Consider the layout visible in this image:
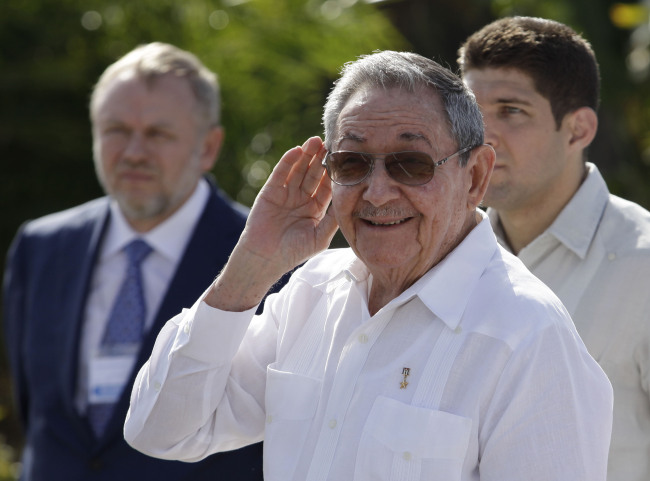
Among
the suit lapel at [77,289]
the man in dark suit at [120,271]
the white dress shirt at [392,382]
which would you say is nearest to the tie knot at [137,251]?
the man in dark suit at [120,271]

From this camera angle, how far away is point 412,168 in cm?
209

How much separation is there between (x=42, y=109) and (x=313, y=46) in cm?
190

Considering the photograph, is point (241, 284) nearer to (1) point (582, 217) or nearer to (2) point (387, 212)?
(2) point (387, 212)

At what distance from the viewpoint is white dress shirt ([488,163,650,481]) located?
2527mm

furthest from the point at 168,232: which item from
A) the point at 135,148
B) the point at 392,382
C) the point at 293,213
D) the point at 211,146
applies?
the point at 392,382

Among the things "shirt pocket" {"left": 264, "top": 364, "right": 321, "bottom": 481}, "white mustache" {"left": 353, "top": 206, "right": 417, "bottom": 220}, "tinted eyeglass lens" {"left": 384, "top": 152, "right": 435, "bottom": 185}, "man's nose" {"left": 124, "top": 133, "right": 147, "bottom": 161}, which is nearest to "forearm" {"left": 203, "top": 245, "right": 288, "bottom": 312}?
"shirt pocket" {"left": 264, "top": 364, "right": 321, "bottom": 481}

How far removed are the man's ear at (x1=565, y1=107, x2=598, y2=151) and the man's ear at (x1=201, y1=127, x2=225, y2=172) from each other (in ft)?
5.49

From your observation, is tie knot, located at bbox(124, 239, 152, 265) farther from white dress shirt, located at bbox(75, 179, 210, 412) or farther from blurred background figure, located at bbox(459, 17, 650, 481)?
blurred background figure, located at bbox(459, 17, 650, 481)

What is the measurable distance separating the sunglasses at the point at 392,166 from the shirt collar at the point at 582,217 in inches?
29.2

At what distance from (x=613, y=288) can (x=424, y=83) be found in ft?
3.00

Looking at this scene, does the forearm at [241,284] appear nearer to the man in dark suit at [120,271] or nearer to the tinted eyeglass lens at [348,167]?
the tinted eyeglass lens at [348,167]

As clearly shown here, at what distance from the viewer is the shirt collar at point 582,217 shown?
2.76 meters

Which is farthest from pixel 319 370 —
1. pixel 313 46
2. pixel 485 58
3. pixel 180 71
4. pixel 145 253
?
pixel 313 46

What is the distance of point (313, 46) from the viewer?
19.9 feet
